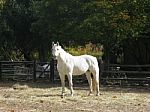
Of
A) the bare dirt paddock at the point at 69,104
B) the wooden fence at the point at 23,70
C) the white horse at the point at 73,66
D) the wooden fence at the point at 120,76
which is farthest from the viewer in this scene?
the wooden fence at the point at 23,70

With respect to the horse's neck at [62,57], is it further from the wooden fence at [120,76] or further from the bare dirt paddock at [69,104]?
the wooden fence at [120,76]

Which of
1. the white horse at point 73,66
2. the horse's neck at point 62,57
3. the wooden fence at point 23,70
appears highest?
the horse's neck at point 62,57

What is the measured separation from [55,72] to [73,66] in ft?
27.3

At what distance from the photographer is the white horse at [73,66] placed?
1537 cm

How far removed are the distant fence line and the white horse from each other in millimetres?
4911

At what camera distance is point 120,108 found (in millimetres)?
12195

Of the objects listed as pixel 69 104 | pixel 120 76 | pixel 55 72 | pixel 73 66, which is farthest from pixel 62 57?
pixel 55 72

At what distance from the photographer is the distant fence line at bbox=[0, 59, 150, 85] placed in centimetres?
2127

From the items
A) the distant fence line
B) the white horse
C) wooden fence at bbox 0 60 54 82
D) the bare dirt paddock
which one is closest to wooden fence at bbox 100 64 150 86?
the distant fence line

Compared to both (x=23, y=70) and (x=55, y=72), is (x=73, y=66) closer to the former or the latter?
(x=55, y=72)

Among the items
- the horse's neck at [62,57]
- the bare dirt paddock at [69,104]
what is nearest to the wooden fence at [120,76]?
the bare dirt paddock at [69,104]

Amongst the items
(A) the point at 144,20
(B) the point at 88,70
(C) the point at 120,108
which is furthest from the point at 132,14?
(C) the point at 120,108

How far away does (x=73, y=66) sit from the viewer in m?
15.9

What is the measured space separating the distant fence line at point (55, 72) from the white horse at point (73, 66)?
16.1 feet
